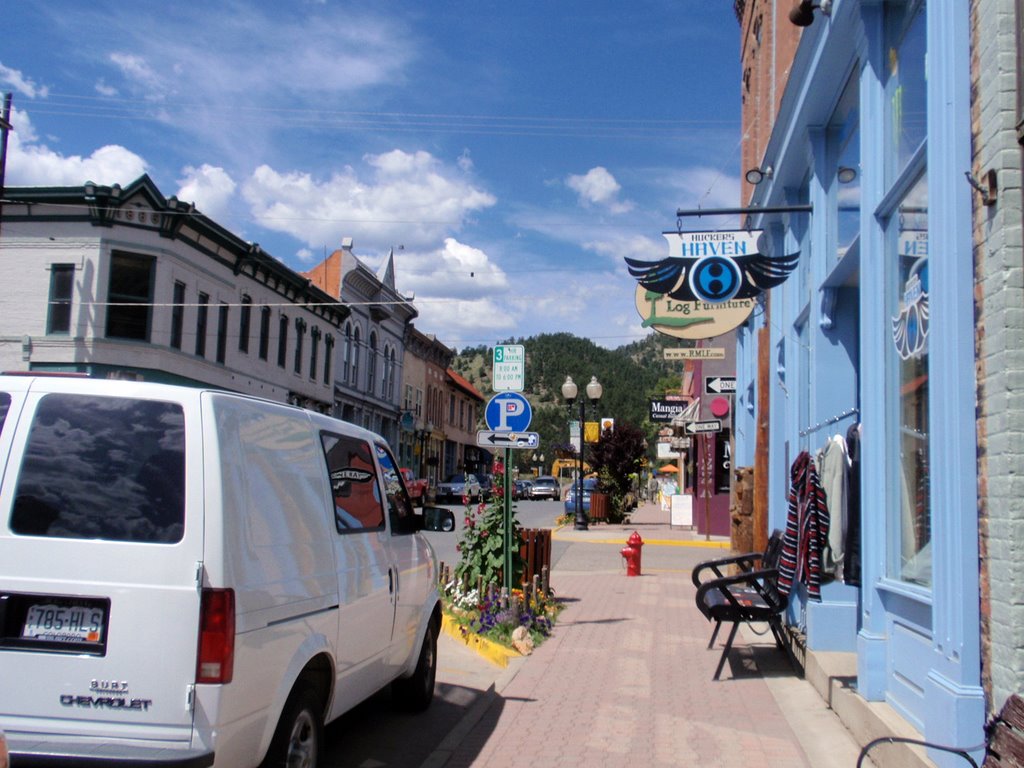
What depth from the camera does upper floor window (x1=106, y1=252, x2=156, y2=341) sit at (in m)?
29.0

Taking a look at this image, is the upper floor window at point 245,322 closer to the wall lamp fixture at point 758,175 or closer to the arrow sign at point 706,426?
the arrow sign at point 706,426

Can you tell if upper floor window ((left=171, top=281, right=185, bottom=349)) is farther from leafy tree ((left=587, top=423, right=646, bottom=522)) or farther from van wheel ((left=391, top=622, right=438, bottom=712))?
van wheel ((left=391, top=622, right=438, bottom=712))

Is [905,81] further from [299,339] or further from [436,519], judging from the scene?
[299,339]

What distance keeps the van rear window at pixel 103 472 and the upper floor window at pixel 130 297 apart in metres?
26.2

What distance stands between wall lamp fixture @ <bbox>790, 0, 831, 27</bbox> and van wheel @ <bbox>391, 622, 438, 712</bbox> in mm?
5493

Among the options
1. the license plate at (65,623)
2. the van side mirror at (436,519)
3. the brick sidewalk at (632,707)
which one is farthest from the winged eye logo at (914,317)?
the license plate at (65,623)

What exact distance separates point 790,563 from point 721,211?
377 cm

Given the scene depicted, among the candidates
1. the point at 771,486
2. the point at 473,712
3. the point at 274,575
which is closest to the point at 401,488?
the point at 473,712

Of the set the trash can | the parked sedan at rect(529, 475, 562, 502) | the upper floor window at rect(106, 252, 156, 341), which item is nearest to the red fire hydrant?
the trash can

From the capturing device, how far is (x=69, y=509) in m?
4.07

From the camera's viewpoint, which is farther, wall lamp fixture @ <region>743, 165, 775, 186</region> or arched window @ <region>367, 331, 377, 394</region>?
arched window @ <region>367, 331, 377, 394</region>

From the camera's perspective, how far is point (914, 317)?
5668mm

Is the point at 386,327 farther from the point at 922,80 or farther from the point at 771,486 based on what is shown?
the point at 922,80

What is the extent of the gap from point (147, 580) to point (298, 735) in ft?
4.20
